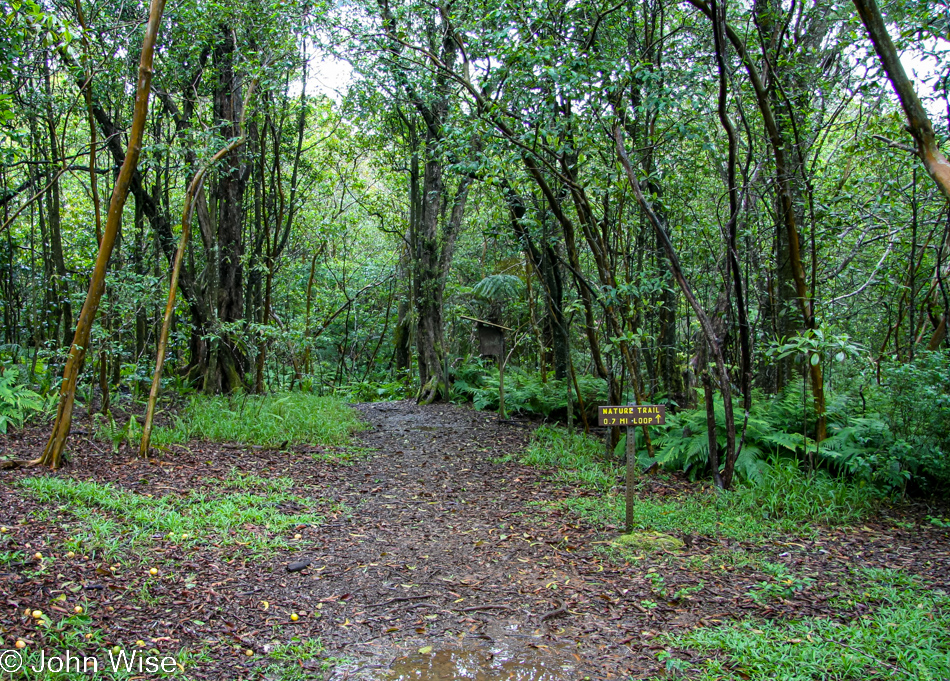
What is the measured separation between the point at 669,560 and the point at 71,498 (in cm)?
484

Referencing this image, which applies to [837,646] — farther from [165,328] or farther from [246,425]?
[246,425]

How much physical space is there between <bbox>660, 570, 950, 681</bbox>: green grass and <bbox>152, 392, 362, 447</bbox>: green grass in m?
5.82

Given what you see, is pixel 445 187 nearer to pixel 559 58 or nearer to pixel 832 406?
pixel 559 58

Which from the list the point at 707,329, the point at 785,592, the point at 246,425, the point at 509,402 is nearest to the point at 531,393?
the point at 509,402

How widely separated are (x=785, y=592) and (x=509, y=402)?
6.74 metres

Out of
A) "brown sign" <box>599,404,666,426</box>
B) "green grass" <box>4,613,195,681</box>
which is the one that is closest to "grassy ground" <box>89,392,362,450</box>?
"green grass" <box>4,613,195,681</box>

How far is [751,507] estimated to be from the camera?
5.58m

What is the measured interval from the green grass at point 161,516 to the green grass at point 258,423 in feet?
5.80

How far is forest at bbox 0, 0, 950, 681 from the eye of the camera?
348 centimetres

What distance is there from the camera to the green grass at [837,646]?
119 inches

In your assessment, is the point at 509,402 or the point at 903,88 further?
the point at 509,402

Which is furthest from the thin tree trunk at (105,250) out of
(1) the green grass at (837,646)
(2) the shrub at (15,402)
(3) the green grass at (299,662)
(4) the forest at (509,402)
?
(1) the green grass at (837,646)

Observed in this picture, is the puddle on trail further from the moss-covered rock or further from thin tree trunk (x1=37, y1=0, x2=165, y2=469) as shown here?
thin tree trunk (x1=37, y1=0, x2=165, y2=469)

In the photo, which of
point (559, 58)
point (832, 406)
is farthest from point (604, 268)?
point (832, 406)
